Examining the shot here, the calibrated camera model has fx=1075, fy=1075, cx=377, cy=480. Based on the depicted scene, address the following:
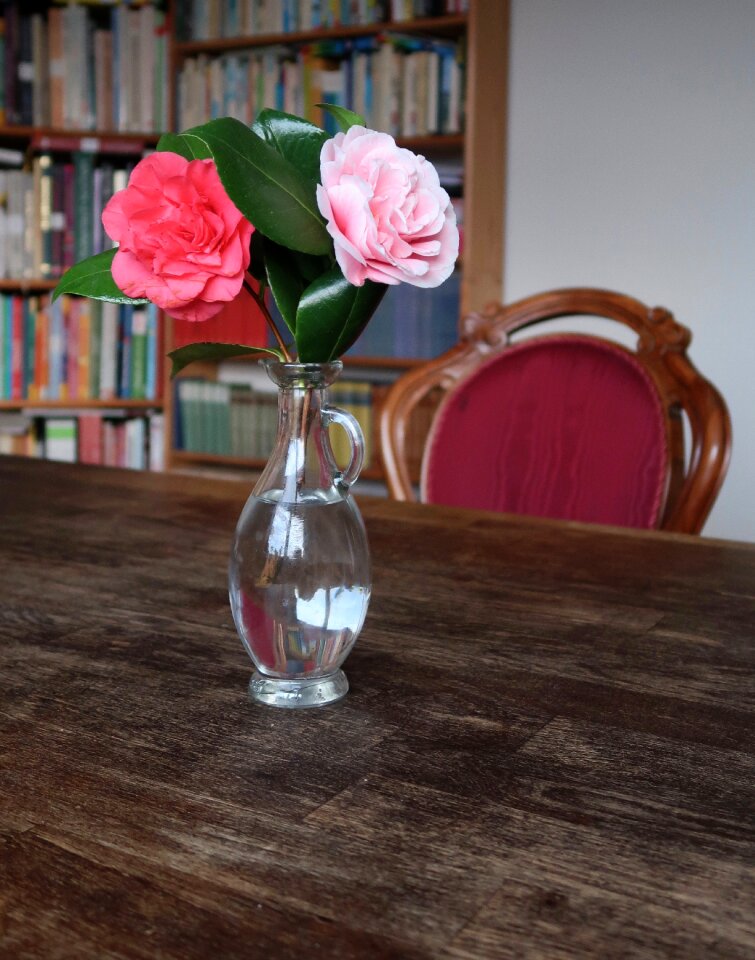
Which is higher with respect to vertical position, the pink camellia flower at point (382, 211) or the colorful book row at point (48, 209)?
the colorful book row at point (48, 209)

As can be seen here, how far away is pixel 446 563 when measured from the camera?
1.07m

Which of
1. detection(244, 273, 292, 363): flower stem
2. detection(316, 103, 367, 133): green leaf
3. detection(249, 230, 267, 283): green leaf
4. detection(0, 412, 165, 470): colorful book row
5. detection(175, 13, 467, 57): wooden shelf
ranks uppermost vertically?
detection(175, 13, 467, 57): wooden shelf

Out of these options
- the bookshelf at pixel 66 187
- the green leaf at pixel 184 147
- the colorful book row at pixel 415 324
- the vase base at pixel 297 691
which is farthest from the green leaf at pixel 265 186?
the bookshelf at pixel 66 187

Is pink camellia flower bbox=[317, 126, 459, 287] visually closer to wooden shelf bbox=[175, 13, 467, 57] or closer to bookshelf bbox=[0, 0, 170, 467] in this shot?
wooden shelf bbox=[175, 13, 467, 57]

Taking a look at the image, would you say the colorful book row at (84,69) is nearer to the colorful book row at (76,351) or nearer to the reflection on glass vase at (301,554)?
the colorful book row at (76,351)

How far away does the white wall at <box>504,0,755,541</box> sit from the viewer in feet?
8.79

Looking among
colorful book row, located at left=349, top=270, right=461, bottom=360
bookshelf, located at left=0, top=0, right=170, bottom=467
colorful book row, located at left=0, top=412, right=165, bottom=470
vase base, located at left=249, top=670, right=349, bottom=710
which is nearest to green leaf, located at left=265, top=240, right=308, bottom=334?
vase base, located at left=249, top=670, right=349, bottom=710

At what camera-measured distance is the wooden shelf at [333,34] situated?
2832 millimetres

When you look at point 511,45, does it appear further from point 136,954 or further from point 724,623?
point 136,954

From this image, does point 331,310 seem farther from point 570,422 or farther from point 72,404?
point 72,404

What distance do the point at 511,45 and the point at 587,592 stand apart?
2.36 metres

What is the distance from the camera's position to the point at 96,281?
0.63m

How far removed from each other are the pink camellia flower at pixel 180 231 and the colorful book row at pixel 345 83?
8.08ft

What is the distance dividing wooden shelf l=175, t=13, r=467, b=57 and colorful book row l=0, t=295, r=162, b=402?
800 mm
